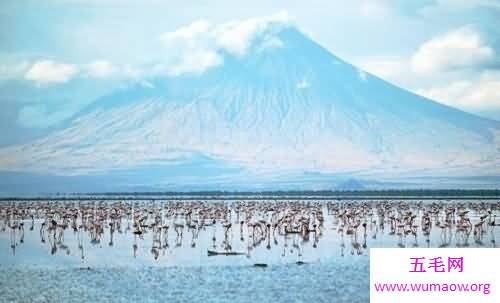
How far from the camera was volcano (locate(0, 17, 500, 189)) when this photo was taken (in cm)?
7094

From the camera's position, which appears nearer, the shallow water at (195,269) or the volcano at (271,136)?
the shallow water at (195,269)

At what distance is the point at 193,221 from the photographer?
2162 cm

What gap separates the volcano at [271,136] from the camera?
70.9 m

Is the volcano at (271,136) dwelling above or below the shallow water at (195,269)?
above

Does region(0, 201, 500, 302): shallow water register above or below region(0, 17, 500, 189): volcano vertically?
below

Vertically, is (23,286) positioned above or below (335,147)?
below

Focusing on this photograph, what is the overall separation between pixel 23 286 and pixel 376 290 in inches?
176

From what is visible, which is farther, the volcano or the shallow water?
the volcano

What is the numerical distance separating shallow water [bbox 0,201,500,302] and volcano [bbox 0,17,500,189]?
4720 centimetres

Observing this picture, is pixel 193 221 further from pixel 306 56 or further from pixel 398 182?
pixel 306 56

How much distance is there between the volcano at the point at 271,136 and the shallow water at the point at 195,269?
47200 mm

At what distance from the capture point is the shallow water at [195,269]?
37.5 ft

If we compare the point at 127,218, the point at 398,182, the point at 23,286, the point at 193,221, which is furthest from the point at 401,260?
the point at 398,182

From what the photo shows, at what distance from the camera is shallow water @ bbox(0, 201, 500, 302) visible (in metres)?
11.4
